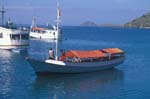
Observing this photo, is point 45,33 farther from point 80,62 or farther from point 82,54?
point 80,62

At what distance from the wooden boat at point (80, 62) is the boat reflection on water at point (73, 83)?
2.31 ft

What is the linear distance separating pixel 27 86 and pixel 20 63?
18581 millimetres

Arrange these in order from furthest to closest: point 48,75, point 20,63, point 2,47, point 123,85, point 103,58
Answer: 1. point 2,47
2. point 20,63
3. point 103,58
4. point 48,75
5. point 123,85

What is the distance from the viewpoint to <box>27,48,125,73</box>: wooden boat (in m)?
49.3

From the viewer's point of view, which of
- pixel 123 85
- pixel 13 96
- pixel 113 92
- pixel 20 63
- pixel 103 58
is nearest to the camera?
pixel 13 96

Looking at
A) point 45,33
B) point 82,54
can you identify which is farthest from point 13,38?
point 45,33

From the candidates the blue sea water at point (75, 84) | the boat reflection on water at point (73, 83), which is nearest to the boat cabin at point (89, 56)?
the blue sea water at point (75, 84)

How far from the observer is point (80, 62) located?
52.1 m

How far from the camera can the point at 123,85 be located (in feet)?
152

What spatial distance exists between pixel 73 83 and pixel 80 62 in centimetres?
565

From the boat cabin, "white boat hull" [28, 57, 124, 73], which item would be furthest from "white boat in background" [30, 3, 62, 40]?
"white boat hull" [28, 57, 124, 73]

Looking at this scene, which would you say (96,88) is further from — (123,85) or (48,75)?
(48,75)

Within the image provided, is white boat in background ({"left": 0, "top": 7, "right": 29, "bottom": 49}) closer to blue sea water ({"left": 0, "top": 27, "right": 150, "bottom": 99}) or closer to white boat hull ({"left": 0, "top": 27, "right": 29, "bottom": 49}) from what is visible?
white boat hull ({"left": 0, "top": 27, "right": 29, "bottom": 49})

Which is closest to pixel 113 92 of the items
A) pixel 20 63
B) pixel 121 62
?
pixel 121 62
